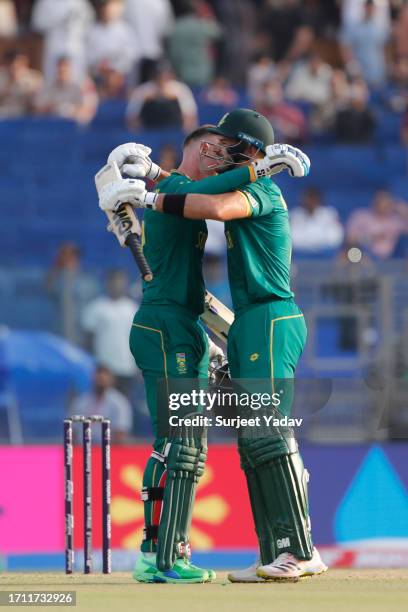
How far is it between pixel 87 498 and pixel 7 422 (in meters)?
6.18

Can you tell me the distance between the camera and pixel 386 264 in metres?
14.2

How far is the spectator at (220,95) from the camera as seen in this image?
1842 centimetres

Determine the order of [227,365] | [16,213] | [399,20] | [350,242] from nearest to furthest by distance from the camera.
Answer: [227,365], [350,242], [16,213], [399,20]

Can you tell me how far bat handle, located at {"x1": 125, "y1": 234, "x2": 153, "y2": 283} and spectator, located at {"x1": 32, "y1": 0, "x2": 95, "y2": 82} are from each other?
11.0 meters

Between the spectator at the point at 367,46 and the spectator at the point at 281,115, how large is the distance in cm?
154

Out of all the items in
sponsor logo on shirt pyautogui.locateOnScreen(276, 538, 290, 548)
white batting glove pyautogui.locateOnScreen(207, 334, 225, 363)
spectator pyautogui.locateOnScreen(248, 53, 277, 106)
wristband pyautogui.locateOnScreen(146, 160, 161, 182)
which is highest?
spectator pyautogui.locateOnScreen(248, 53, 277, 106)

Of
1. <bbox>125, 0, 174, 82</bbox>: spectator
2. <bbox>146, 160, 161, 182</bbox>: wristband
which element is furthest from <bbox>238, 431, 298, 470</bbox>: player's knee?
Result: <bbox>125, 0, 174, 82</bbox>: spectator

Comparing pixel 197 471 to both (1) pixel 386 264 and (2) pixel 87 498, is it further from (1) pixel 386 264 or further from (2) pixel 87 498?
(1) pixel 386 264

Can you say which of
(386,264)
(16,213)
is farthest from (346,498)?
(16,213)

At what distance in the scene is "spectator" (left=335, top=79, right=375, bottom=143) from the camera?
18.0 m

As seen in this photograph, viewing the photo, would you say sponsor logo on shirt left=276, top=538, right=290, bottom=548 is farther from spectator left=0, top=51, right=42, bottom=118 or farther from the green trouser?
spectator left=0, top=51, right=42, bottom=118

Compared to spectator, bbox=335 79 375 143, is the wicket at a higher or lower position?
lower

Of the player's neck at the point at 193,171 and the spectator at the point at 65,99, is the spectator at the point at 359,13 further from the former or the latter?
the player's neck at the point at 193,171

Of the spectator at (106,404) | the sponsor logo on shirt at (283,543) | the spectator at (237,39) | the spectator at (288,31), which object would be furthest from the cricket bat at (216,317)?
the spectator at (237,39)
